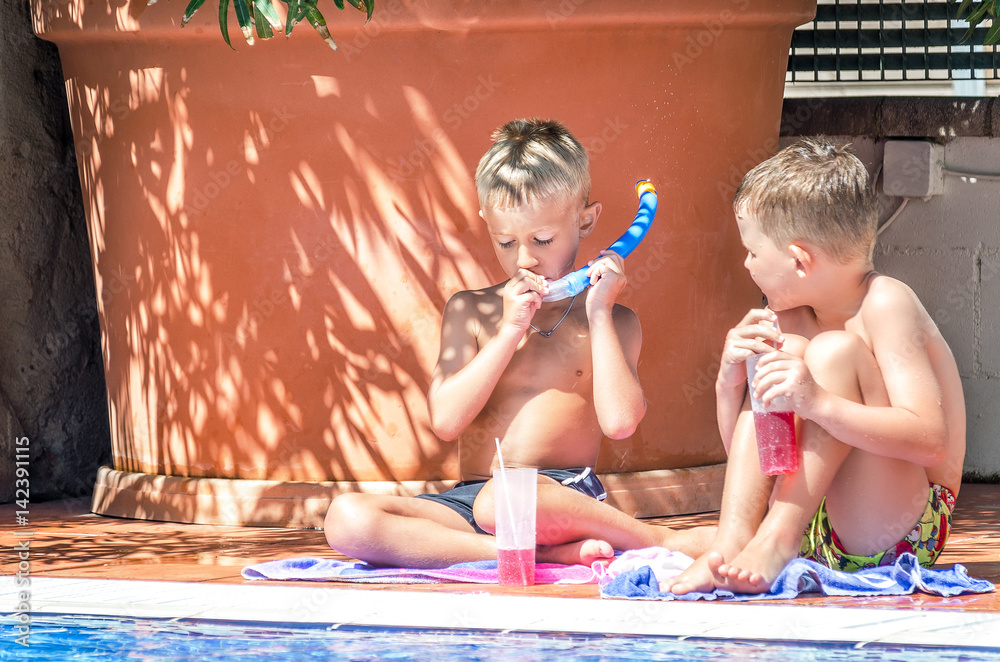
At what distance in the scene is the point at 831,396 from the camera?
76.7 inches

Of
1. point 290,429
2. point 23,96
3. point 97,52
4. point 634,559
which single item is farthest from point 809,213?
point 23,96

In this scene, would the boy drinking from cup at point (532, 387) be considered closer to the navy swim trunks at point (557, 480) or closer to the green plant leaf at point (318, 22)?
the navy swim trunks at point (557, 480)

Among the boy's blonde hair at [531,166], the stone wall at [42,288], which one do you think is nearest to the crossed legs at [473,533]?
the boy's blonde hair at [531,166]

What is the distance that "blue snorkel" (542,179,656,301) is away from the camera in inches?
95.5

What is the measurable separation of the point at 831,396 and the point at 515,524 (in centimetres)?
62

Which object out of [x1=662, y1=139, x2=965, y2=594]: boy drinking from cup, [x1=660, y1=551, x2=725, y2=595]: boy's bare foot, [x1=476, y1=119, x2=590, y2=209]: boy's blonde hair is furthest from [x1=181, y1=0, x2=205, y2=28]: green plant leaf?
[x1=660, y1=551, x2=725, y2=595]: boy's bare foot

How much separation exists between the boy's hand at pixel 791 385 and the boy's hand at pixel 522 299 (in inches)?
22.7

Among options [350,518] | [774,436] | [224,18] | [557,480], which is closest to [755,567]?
[774,436]

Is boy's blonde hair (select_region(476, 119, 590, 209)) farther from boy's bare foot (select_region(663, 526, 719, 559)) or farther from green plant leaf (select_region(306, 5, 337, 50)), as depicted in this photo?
boy's bare foot (select_region(663, 526, 719, 559))

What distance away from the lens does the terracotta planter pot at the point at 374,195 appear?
282 cm

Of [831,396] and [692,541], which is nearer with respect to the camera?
[831,396]

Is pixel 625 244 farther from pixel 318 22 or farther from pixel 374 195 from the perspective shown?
pixel 318 22

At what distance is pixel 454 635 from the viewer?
168cm

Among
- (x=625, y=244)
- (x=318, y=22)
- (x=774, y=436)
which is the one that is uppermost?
(x=318, y=22)
